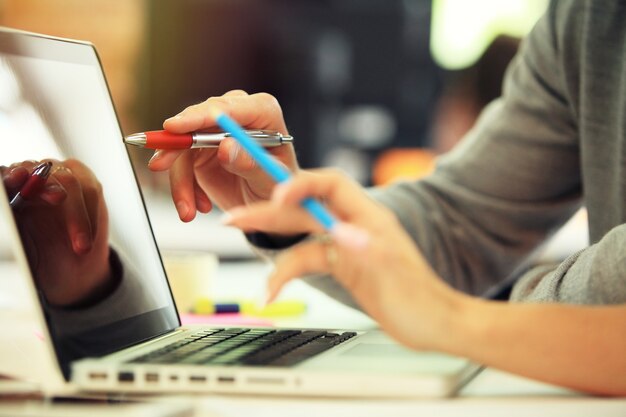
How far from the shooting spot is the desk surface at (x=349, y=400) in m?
0.43

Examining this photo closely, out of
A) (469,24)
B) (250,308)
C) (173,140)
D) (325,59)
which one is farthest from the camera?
→ (469,24)

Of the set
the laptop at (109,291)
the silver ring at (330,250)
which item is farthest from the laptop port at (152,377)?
the silver ring at (330,250)

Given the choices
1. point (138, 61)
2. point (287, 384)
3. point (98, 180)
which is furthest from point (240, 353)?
point (138, 61)

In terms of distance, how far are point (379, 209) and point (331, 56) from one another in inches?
97.6

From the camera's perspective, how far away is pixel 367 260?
1.39 feet

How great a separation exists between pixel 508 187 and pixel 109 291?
1.85 ft

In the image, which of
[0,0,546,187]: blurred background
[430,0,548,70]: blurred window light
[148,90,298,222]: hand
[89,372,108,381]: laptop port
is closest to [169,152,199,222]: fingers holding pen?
[148,90,298,222]: hand

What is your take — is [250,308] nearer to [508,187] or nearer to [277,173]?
[508,187]

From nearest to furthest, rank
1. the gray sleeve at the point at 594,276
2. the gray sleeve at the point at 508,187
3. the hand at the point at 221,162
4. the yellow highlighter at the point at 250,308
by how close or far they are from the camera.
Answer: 1. the gray sleeve at the point at 594,276
2. the hand at the point at 221,162
3. the yellow highlighter at the point at 250,308
4. the gray sleeve at the point at 508,187

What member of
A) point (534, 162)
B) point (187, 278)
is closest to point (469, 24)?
point (534, 162)

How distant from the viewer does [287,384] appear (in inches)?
17.6

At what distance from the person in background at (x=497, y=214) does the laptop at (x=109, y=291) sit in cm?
4

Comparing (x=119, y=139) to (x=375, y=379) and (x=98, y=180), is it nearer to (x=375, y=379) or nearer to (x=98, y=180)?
(x=98, y=180)

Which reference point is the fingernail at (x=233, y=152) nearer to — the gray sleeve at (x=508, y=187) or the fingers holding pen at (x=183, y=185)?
the fingers holding pen at (x=183, y=185)
